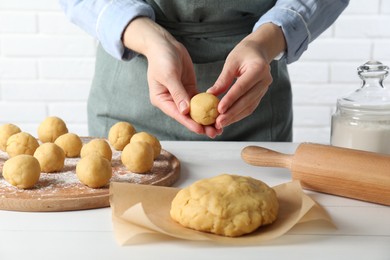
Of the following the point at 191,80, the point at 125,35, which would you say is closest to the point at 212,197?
the point at 191,80

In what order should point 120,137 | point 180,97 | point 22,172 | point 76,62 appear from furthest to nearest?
point 76,62
point 120,137
point 180,97
point 22,172

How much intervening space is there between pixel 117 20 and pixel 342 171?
539 mm

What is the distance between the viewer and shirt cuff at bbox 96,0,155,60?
1246 millimetres

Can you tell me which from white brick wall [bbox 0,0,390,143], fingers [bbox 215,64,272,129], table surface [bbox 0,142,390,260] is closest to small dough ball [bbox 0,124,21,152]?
table surface [bbox 0,142,390,260]

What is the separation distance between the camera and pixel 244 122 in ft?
4.53

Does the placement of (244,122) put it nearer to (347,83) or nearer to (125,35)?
(125,35)

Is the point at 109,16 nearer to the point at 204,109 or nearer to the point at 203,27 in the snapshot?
the point at 203,27

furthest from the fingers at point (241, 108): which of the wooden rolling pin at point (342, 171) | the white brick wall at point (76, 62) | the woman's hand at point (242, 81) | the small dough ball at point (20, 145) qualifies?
the white brick wall at point (76, 62)

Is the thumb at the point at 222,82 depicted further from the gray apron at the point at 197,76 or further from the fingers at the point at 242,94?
the gray apron at the point at 197,76

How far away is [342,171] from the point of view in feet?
3.14

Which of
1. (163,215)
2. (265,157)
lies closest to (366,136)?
(265,157)

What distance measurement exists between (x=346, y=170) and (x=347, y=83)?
1171mm

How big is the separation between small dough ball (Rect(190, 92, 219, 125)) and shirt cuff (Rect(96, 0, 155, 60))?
0.28 metres

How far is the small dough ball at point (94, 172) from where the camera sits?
95cm
